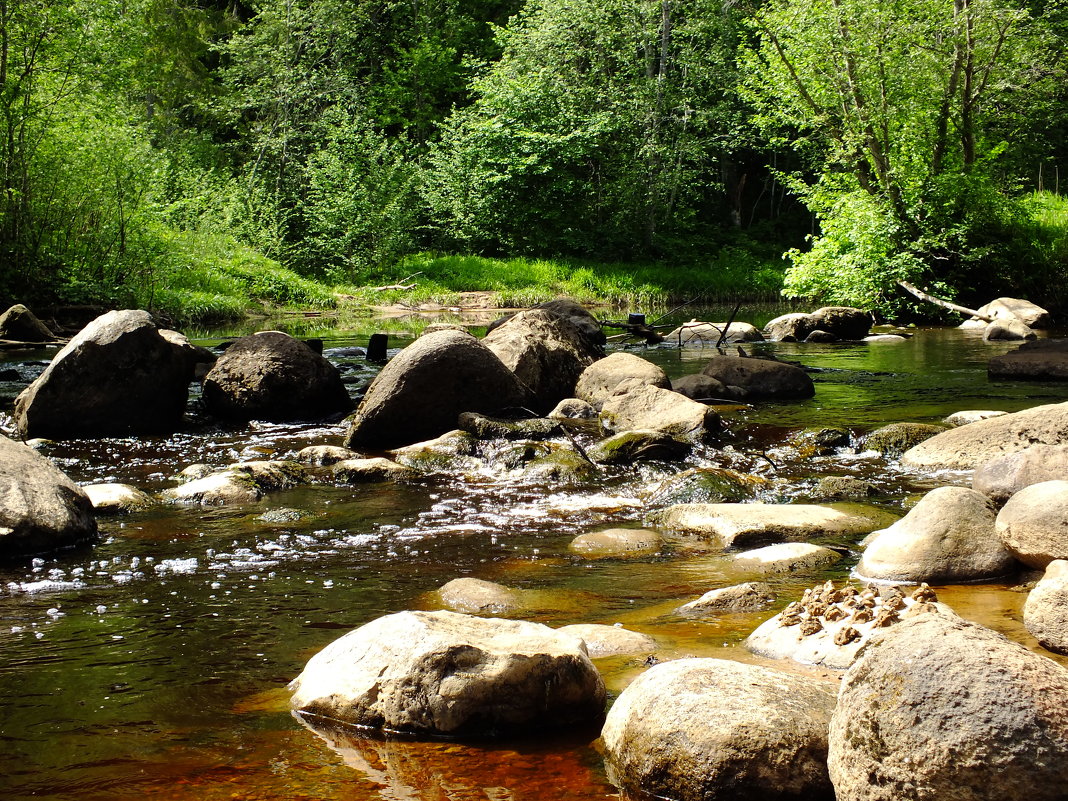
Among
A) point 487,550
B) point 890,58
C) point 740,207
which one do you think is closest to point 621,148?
point 740,207

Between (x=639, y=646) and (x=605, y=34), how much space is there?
33600 millimetres

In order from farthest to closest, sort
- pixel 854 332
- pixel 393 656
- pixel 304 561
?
pixel 854 332
pixel 304 561
pixel 393 656

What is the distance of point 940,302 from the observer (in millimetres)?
21688

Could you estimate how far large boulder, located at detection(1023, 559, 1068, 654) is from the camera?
3820 millimetres

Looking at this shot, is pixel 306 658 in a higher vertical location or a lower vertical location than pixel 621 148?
lower

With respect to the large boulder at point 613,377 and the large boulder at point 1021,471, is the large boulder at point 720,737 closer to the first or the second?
the large boulder at point 1021,471

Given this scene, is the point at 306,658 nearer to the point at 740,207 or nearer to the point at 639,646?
the point at 639,646

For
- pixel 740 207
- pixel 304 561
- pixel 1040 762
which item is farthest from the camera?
pixel 740 207

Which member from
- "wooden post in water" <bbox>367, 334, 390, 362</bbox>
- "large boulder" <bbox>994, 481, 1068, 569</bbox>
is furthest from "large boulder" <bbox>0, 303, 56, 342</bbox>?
"large boulder" <bbox>994, 481, 1068, 569</bbox>

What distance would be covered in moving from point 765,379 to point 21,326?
1408 cm

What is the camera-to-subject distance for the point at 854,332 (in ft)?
67.8

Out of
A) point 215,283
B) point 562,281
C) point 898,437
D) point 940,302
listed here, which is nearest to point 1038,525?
point 898,437

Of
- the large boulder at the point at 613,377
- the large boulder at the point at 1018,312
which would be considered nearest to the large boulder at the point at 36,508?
the large boulder at the point at 613,377

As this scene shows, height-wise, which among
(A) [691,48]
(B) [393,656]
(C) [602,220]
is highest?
(A) [691,48]
